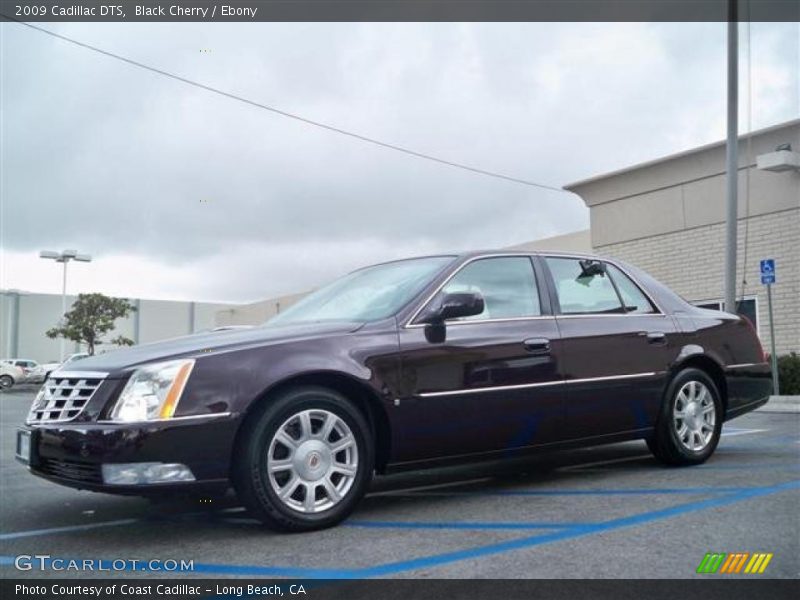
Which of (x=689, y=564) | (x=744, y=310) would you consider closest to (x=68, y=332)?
(x=744, y=310)

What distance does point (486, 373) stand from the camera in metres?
4.87

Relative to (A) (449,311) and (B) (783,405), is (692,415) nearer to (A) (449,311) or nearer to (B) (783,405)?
(A) (449,311)

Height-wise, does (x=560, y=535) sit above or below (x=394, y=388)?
below

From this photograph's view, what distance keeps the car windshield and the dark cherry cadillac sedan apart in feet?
0.05

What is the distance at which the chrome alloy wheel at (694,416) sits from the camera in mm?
5906

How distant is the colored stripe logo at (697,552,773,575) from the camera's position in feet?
11.3

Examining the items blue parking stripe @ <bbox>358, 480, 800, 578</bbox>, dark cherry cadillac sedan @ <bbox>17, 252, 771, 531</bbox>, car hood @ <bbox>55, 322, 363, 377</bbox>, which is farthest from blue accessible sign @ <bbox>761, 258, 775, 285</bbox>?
car hood @ <bbox>55, 322, 363, 377</bbox>

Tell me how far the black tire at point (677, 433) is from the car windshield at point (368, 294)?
1.93 meters

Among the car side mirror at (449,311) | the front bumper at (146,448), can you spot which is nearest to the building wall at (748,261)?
the car side mirror at (449,311)

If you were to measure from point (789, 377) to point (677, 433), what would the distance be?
31.2 feet

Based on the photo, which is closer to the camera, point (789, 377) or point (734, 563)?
point (734, 563)

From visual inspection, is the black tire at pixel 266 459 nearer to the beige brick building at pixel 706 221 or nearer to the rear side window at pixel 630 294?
the rear side window at pixel 630 294

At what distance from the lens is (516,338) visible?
5.07m

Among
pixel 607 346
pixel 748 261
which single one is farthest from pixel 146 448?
pixel 748 261
